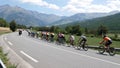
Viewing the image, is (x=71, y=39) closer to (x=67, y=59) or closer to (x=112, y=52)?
(x=112, y=52)

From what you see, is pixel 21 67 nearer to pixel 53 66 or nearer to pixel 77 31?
pixel 53 66

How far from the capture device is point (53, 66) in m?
11.9

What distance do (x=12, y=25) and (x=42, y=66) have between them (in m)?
132

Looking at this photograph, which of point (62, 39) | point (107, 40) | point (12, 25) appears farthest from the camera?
point (12, 25)

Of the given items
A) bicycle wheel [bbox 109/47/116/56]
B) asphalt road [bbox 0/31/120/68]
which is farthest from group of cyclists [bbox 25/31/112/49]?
asphalt road [bbox 0/31/120/68]

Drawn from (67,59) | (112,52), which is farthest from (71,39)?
(67,59)

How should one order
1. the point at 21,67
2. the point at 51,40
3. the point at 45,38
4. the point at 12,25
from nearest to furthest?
the point at 21,67 < the point at 51,40 < the point at 45,38 < the point at 12,25

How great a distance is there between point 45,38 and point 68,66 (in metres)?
34.0

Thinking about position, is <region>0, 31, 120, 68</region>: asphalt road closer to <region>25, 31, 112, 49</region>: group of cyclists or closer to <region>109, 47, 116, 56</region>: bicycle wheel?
<region>109, 47, 116, 56</region>: bicycle wheel

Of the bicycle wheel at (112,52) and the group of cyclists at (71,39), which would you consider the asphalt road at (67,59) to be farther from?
the group of cyclists at (71,39)

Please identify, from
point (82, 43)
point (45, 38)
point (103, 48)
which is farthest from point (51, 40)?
point (103, 48)

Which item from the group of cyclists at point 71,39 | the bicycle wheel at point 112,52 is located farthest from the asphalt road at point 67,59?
the group of cyclists at point 71,39

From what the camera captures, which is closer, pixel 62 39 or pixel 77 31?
pixel 62 39

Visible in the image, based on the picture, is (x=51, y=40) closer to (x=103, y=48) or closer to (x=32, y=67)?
(x=103, y=48)
